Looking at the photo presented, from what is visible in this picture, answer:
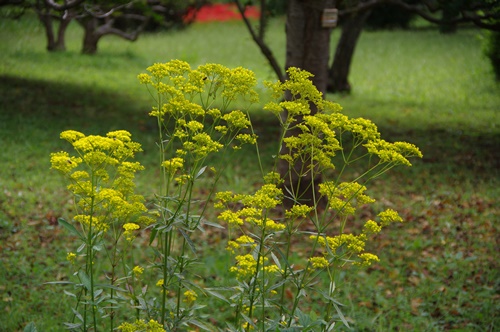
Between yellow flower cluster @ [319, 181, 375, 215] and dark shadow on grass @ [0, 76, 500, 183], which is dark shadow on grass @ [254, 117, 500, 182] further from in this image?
yellow flower cluster @ [319, 181, 375, 215]

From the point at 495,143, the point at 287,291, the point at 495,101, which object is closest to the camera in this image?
the point at 287,291

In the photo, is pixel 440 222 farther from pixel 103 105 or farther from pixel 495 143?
pixel 103 105

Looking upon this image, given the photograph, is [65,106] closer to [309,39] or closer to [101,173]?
[309,39]

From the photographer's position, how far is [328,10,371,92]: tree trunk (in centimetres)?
1078

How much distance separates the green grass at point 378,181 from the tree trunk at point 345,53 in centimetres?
38

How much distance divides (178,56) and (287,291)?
11.9 meters

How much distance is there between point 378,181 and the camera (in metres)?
6.66

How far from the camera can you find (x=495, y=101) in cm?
1105

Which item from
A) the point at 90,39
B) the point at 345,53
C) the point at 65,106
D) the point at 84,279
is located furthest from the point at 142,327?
the point at 90,39

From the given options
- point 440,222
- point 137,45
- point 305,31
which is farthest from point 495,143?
point 137,45

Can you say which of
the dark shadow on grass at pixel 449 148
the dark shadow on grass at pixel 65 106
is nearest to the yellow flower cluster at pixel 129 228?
the dark shadow on grass at pixel 449 148

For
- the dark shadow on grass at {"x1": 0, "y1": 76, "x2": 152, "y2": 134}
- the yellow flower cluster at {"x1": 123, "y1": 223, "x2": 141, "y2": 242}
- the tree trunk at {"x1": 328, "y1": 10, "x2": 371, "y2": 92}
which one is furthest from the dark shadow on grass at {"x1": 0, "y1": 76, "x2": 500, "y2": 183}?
the yellow flower cluster at {"x1": 123, "y1": 223, "x2": 141, "y2": 242}

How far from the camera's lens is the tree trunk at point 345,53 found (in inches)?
424

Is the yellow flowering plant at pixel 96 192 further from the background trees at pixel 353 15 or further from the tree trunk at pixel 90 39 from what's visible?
the tree trunk at pixel 90 39
